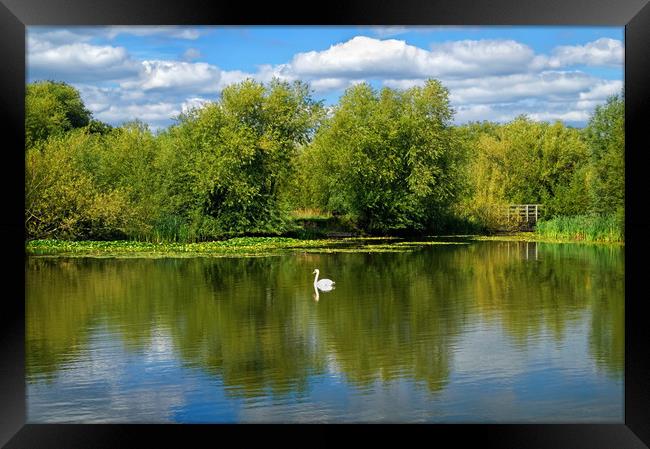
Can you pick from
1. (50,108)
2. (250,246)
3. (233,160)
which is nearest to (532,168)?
(250,246)

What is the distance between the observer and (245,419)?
548 centimetres

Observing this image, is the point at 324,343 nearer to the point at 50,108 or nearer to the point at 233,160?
the point at 233,160

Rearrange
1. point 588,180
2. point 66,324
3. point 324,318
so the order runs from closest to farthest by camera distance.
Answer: point 66,324 → point 324,318 → point 588,180

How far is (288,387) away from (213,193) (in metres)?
11.0

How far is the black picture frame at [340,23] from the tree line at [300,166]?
924 cm

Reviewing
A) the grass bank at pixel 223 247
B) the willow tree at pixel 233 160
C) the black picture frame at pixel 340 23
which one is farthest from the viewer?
the willow tree at pixel 233 160

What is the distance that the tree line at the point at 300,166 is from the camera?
14.9m

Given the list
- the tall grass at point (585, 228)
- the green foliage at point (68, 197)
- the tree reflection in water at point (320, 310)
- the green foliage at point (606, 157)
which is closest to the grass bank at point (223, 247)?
the green foliage at point (68, 197)

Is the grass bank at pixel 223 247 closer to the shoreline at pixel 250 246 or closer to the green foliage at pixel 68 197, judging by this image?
the shoreline at pixel 250 246

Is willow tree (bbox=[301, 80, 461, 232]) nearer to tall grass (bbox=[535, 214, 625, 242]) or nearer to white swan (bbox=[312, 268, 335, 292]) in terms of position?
tall grass (bbox=[535, 214, 625, 242])

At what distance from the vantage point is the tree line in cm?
1487

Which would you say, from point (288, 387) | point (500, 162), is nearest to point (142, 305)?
point (288, 387)

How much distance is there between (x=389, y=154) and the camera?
1853 cm
